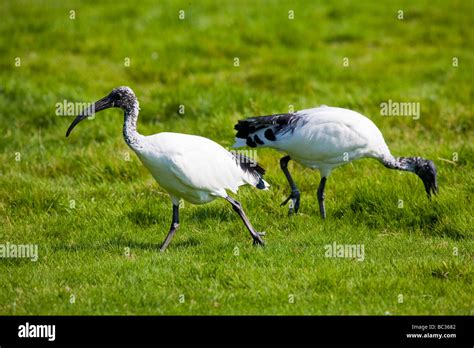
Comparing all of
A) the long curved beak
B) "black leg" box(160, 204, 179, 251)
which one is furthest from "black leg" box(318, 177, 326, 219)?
the long curved beak

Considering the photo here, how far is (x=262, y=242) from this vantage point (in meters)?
8.23

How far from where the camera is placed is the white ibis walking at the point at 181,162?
7.75 metres

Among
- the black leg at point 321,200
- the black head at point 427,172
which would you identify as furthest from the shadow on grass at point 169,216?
the black head at point 427,172

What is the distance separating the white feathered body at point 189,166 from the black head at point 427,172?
7.64 ft

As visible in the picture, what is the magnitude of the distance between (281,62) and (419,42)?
3.29 m

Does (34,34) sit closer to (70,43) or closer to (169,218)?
(70,43)

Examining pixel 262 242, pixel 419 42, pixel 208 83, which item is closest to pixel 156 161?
pixel 262 242

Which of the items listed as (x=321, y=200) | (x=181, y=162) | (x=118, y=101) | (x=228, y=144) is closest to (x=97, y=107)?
(x=118, y=101)

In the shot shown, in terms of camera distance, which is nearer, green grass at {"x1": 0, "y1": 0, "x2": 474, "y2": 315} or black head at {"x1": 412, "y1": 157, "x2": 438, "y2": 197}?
green grass at {"x1": 0, "y1": 0, "x2": 474, "y2": 315}

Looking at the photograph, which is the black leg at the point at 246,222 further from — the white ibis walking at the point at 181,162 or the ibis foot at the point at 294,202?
the ibis foot at the point at 294,202

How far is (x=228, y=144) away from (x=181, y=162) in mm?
3251

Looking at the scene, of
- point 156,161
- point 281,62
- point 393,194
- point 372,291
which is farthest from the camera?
point 281,62

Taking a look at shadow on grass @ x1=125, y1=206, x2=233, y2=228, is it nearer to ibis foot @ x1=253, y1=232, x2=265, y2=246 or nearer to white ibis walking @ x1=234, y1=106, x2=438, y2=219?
white ibis walking @ x1=234, y1=106, x2=438, y2=219

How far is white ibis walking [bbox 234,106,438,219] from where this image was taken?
29.3 feet
